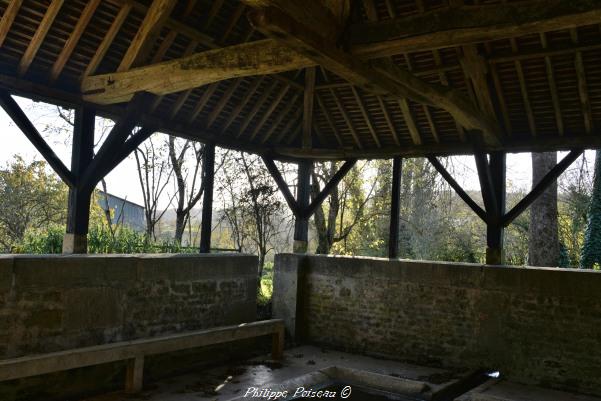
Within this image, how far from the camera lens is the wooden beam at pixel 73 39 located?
6020 millimetres

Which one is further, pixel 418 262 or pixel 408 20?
pixel 418 262

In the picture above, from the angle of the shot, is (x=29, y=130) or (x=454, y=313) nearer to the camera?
(x=29, y=130)

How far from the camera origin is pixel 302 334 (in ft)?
29.2

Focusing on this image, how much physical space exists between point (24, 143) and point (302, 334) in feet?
42.2

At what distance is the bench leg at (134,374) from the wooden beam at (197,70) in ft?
10.8

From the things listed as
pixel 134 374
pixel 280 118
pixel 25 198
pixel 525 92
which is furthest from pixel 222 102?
pixel 25 198

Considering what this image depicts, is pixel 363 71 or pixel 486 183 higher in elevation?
pixel 363 71

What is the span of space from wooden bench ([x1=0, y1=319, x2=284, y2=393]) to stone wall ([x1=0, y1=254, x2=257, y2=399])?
1.62 ft

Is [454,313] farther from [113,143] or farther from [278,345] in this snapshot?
[113,143]

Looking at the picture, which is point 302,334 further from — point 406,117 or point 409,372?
point 406,117

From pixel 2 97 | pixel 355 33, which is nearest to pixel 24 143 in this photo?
pixel 2 97

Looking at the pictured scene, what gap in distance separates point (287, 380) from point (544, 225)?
10.0 m

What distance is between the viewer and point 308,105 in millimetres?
9375

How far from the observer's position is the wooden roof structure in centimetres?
437
